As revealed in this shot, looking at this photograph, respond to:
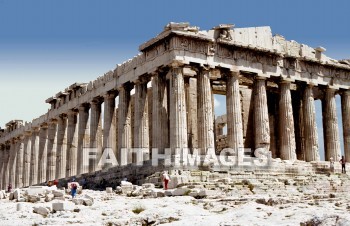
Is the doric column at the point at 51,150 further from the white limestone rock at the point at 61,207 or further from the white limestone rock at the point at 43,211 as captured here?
the white limestone rock at the point at 43,211

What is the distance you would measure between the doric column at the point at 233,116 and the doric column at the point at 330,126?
8.05m

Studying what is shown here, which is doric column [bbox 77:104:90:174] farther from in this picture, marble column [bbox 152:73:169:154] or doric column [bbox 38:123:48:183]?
marble column [bbox 152:73:169:154]

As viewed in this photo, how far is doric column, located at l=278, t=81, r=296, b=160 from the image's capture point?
31.7 metres

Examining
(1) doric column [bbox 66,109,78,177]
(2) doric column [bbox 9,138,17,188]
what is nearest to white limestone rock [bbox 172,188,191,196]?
(1) doric column [bbox 66,109,78,177]

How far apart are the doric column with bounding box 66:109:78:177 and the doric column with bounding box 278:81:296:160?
15564 millimetres

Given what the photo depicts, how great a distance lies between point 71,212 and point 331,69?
25855mm

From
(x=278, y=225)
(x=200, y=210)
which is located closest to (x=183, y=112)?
(x=200, y=210)

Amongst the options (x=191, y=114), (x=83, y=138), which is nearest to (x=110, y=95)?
(x=83, y=138)

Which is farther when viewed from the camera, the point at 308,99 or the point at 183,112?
the point at 308,99

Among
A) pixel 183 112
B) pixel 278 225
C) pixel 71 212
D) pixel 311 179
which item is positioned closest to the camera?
pixel 278 225

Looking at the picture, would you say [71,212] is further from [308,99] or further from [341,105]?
[341,105]

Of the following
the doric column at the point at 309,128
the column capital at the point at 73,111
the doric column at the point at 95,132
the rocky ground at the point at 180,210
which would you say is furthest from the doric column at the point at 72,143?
the rocky ground at the point at 180,210

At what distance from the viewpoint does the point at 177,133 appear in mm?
26797

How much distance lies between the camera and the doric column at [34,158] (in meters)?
45.6
